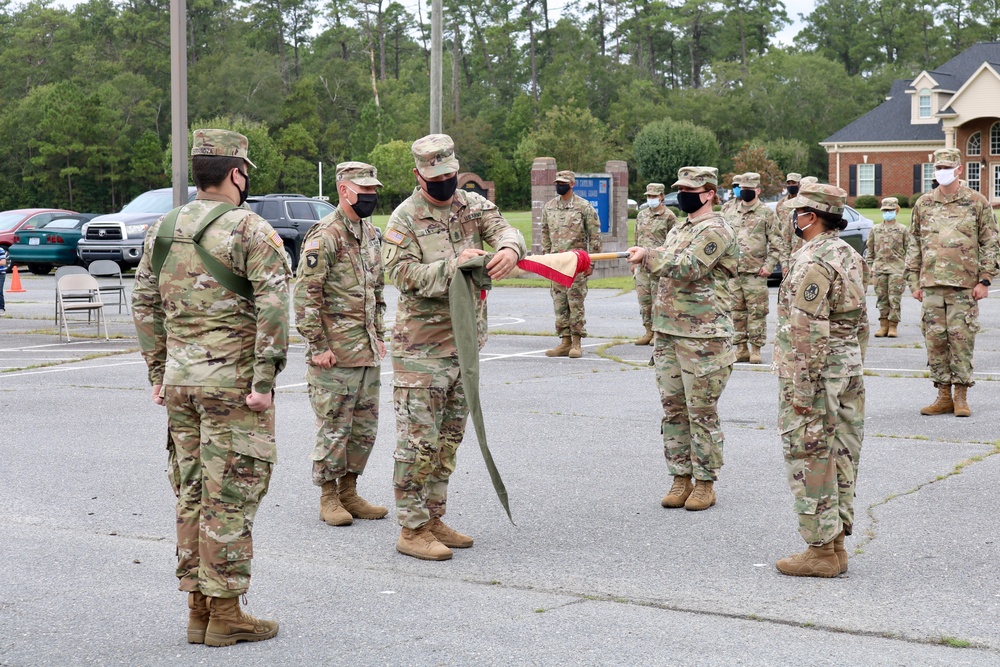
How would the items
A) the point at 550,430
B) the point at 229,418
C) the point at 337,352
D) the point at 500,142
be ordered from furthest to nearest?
the point at 500,142 → the point at 550,430 → the point at 337,352 → the point at 229,418

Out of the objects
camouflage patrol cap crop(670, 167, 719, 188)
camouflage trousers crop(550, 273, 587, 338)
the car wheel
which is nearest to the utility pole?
camouflage trousers crop(550, 273, 587, 338)

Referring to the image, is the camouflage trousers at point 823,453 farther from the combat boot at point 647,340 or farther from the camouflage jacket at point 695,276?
the combat boot at point 647,340

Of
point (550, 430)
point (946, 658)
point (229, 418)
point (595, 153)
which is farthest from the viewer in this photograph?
point (595, 153)

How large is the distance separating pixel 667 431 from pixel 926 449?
2.53 meters

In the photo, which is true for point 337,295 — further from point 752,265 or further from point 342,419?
point 752,265

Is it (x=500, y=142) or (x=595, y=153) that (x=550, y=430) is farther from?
(x=500, y=142)

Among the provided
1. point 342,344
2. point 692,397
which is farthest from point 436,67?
point 692,397

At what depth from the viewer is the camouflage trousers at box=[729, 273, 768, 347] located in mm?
14078

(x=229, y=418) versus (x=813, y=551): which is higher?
(x=229, y=418)

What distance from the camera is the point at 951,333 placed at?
10406mm

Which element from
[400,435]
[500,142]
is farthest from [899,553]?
[500,142]

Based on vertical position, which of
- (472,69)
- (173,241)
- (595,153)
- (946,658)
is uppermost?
(472,69)

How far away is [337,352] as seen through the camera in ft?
24.1

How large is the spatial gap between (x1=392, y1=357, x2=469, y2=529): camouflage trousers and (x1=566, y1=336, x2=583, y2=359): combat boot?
321 inches
